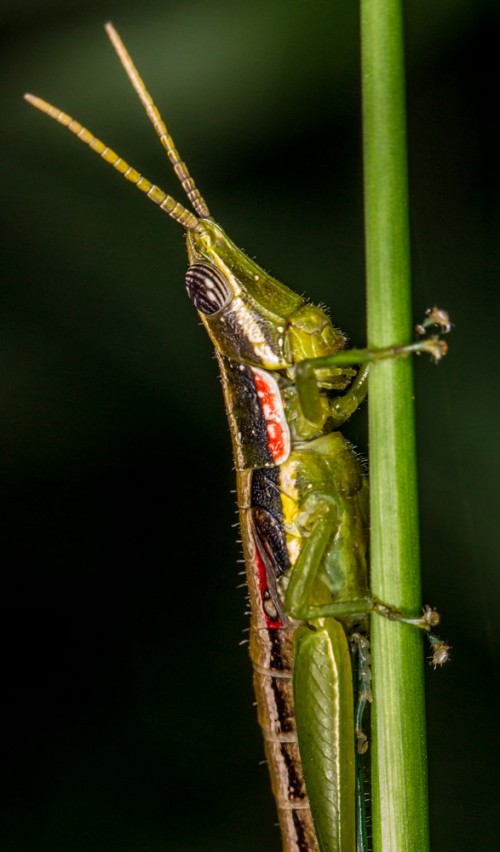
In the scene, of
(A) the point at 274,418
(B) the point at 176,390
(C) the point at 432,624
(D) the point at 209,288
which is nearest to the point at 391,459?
(C) the point at 432,624

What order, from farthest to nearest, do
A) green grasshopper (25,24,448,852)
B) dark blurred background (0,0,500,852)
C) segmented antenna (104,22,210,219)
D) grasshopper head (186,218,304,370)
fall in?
dark blurred background (0,0,500,852) → grasshopper head (186,218,304,370) → green grasshopper (25,24,448,852) → segmented antenna (104,22,210,219)

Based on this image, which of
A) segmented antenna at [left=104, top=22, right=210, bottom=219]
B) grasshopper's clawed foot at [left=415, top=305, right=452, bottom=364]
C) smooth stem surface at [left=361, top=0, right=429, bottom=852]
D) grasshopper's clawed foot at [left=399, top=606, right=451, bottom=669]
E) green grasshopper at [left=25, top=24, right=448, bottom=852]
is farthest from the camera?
green grasshopper at [left=25, top=24, right=448, bottom=852]

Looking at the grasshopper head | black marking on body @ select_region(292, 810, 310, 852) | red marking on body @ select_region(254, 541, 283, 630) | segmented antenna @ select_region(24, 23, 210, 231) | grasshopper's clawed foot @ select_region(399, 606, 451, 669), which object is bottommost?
black marking on body @ select_region(292, 810, 310, 852)

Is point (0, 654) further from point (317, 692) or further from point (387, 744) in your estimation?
point (387, 744)

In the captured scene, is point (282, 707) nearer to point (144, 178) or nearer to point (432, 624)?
point (432, 624)

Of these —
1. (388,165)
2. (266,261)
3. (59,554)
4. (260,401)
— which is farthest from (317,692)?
(266,261)

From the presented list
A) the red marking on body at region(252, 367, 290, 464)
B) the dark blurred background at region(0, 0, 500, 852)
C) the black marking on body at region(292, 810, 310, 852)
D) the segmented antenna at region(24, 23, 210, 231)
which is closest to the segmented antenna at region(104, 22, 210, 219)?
the segmented antenna at region(24, 23, 210, 231)

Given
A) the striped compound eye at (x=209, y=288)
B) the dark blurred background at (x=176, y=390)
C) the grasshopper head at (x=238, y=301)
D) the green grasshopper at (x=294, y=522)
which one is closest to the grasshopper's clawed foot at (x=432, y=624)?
the green grasshopper at (x=294, y=522)

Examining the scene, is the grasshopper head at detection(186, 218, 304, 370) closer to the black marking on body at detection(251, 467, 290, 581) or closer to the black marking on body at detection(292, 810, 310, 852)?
the black marking on body at detection(251, 467, 290, 581)

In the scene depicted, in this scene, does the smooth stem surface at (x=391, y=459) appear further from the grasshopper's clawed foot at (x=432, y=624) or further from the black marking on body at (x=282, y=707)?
the black marking on body at (x=282, y=707)
